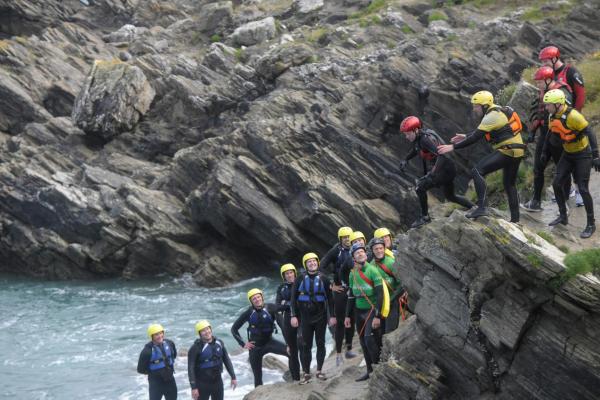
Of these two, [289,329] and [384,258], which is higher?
[384,258]

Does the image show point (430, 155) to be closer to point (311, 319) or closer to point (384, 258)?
point (384, 258)

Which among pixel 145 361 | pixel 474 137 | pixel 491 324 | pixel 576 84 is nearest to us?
pixel 491 324

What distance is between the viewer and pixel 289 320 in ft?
48.4

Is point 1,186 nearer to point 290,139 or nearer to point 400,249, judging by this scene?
point 290,139

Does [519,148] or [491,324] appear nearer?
[491,324]

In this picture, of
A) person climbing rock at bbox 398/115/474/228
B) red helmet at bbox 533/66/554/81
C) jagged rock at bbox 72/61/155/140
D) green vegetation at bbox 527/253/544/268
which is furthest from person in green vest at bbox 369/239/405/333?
jagged rock at bbox 72/61/155/140

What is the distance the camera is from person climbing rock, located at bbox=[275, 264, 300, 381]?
578 inches

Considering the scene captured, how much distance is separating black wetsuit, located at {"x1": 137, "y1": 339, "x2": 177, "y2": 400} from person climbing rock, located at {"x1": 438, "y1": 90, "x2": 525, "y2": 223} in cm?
757

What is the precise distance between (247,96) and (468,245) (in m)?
31.7

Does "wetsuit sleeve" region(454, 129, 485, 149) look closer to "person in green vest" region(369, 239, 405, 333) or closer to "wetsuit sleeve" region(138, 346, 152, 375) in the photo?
"person in green vest" region(369, 239, 405, 333)

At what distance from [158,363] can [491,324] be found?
767cm

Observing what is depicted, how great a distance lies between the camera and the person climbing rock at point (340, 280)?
48.1ft

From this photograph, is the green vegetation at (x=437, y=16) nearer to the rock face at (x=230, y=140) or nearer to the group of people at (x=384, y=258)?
the rock face at (x=230, y=140)

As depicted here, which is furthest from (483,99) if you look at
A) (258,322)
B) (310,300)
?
(258,322)
